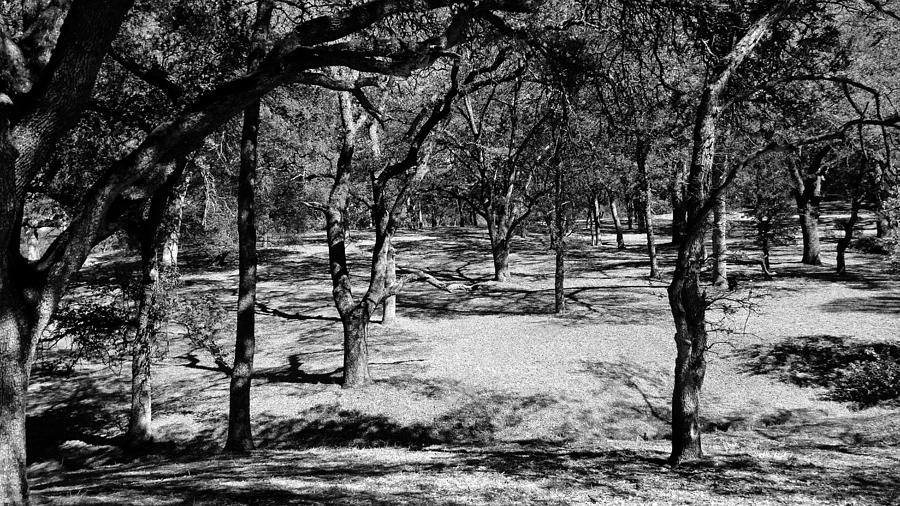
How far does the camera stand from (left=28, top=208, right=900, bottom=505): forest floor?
304 inches

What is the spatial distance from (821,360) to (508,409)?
30.4 ft


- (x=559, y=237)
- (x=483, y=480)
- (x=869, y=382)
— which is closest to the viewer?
Answer: (x=483, y=480)

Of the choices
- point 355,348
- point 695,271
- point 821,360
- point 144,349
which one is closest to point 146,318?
point 144,349

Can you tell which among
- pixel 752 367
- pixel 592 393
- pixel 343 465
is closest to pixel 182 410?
pixel 343 465

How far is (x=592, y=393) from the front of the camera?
1625cm

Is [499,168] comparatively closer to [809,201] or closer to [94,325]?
[809,201]

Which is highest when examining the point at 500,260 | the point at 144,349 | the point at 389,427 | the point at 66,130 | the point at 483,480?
the point at 66,130

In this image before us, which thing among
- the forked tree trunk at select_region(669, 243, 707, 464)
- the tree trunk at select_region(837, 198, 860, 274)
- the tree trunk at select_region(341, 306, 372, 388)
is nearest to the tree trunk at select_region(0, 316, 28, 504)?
the forked tree trunk at select_region(669, 243, 707, 464)

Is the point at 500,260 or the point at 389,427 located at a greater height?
the point at 500,260

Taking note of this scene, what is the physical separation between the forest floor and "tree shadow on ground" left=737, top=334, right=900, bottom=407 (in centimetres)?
8


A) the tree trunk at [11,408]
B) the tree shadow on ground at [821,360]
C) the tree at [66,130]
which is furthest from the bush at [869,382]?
the tree trunk at [11,408]

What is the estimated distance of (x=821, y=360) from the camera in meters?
17.5

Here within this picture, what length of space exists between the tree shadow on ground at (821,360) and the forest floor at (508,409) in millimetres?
81

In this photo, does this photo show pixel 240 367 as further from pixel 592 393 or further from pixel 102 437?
pixel 592 393
